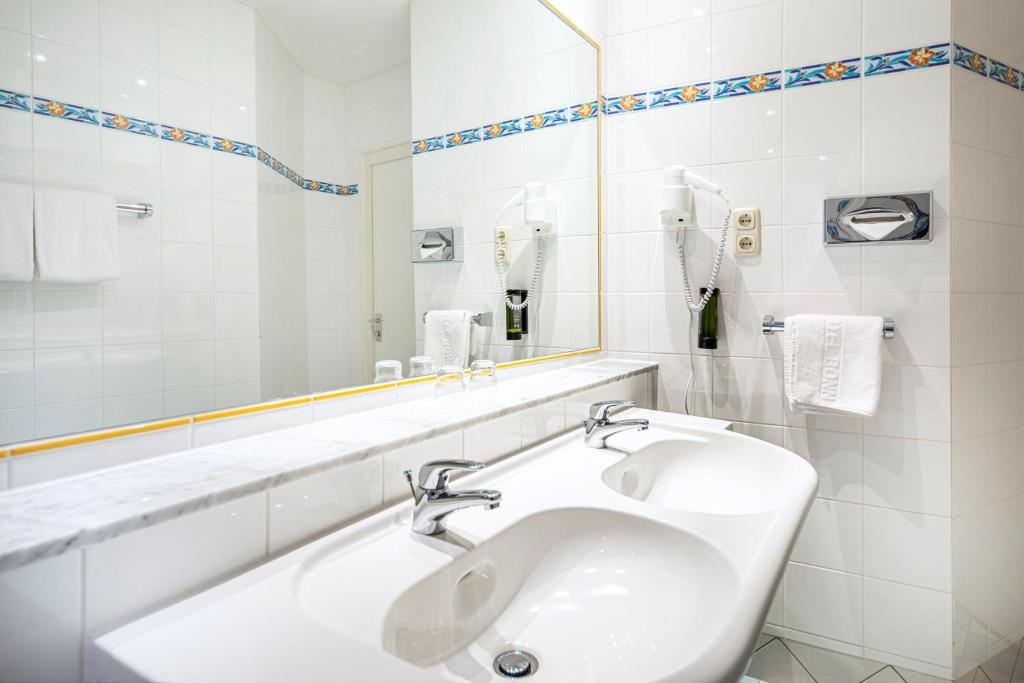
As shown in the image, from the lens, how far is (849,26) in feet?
5.22

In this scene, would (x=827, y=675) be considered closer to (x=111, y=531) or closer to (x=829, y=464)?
(x=829, y=464)

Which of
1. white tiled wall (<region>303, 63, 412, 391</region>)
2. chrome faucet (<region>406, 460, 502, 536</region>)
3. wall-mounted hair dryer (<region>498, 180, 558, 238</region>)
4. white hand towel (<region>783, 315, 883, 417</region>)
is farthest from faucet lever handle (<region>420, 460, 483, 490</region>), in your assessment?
white hand towel (<region>783, 315, 883, 417</region>)

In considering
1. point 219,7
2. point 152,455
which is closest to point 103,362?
point 152,455

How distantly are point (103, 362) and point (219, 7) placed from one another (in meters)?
0.52

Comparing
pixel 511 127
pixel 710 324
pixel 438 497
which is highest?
pixel 511 127

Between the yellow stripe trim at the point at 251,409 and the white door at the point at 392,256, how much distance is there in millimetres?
176

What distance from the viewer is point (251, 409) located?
34.7 inches

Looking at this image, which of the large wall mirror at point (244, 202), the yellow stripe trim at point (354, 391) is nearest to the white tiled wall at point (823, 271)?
the large wall mirror at point (244, 202)

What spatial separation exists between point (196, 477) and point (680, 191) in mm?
1466

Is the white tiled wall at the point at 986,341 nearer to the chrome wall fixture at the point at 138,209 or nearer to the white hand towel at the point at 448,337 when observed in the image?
the white hand towel at the point at 448,337

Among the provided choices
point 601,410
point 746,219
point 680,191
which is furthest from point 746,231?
point 601,410

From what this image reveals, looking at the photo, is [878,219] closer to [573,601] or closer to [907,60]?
[907,60]

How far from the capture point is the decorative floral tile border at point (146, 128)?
0.63 meters

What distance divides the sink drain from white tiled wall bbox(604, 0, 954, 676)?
126 centimetres
